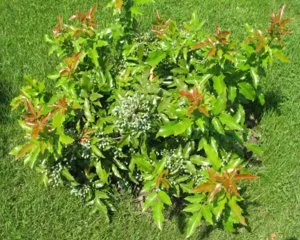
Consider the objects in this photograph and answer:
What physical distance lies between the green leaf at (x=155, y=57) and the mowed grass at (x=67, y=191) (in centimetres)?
101

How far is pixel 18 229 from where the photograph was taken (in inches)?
136

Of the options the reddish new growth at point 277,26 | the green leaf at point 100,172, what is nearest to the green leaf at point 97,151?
the green leaf at point 100,172

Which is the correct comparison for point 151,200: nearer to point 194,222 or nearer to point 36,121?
point 194,222

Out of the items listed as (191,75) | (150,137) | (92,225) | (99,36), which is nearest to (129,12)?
(99,36)

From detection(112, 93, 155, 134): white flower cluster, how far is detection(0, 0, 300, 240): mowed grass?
2.27 ft

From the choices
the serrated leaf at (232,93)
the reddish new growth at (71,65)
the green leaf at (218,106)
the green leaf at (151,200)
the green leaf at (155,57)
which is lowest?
the green leaf at (151,200)

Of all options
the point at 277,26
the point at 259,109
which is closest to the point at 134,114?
the point at 277,26

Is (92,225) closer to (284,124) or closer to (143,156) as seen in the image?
(143,156)

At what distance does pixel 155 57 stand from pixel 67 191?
1.17m

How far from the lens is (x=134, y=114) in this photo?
10.7ft

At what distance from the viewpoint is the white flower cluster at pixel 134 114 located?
3.25 m

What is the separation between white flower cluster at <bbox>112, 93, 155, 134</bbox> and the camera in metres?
3.25

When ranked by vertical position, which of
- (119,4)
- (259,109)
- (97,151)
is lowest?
(259,109)

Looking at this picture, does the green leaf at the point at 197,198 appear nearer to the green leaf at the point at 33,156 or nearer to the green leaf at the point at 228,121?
the green leaf at the point at 228,121
